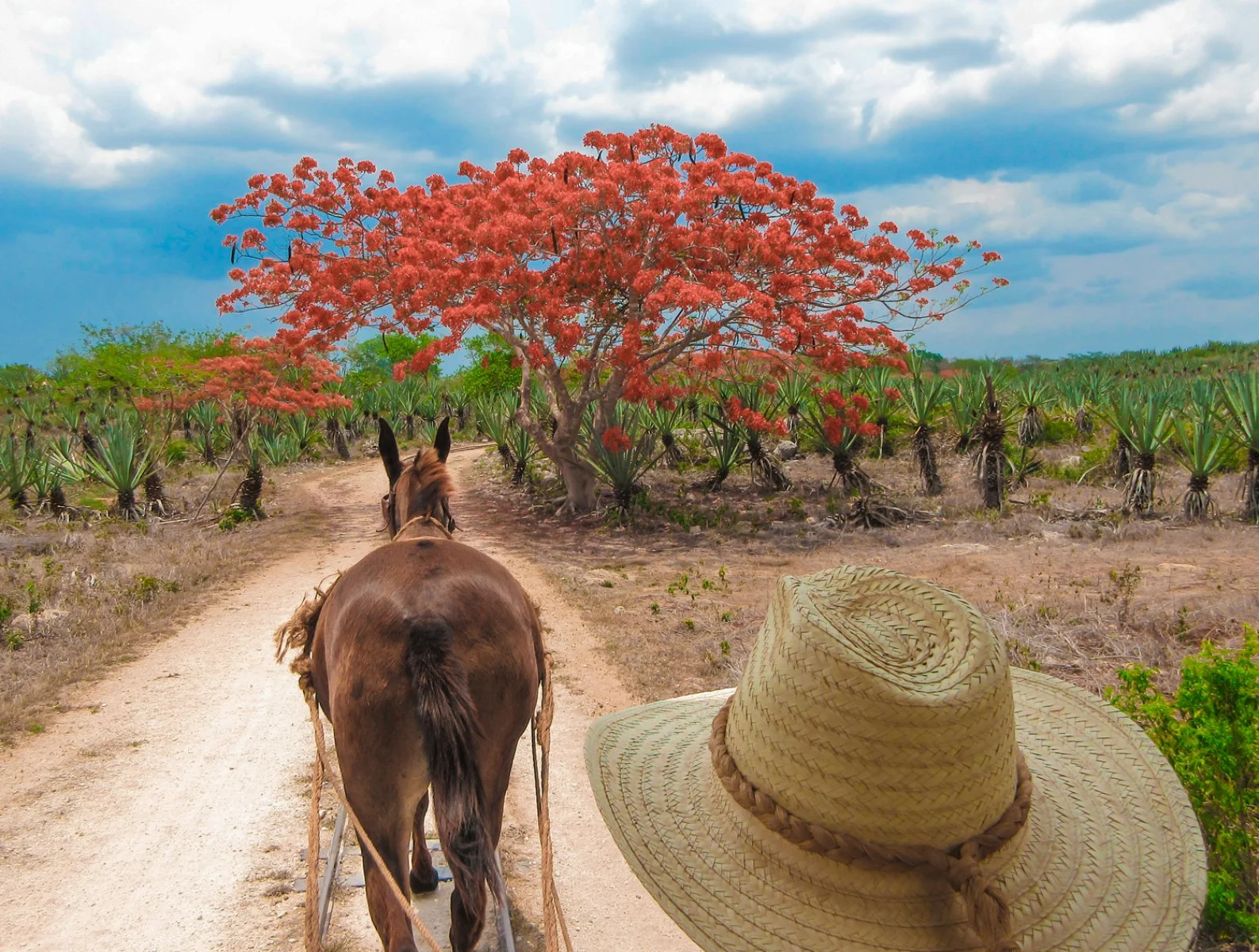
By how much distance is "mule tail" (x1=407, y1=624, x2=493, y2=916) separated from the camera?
2492 millimetres

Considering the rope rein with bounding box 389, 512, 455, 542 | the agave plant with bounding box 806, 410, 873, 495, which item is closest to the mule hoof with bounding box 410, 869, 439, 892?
the rope rein with bounding box 389, 512, 455, 542

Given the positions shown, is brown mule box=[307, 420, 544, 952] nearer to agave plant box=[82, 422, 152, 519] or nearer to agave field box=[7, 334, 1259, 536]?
agave field box=[7, 334, 1259, 536]

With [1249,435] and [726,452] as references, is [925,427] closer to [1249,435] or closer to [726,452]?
[726,452]

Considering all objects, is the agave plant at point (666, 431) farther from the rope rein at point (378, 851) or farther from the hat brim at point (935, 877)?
the hat brim at point (935, 877)

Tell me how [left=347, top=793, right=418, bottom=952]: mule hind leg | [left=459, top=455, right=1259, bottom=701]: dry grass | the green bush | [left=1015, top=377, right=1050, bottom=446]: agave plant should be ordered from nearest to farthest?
[left=347, top=793, right=418, bottom=952]: mule hind leg < the green bush < [left=459, top=455, right=1259, bottom=701]: dry grass < [left=1015, top=377, right=1050, bottom=446]: agave plant

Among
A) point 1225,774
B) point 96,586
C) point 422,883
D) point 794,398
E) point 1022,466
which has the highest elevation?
point 794,398

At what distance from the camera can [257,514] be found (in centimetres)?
Result: 1445

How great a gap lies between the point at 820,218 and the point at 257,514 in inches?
404

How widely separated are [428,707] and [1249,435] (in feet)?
38.3

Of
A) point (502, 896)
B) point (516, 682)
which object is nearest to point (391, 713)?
point (516, 682)

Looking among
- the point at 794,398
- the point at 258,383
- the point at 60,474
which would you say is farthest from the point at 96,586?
the point at 794,398

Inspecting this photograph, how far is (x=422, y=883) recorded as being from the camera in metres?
3.64

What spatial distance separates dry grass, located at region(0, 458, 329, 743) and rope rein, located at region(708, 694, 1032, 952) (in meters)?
6.07

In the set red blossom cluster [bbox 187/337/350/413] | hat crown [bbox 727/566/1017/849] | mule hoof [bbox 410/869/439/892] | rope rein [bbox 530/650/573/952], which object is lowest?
mule hoof [bbox 410/869/439/892]
